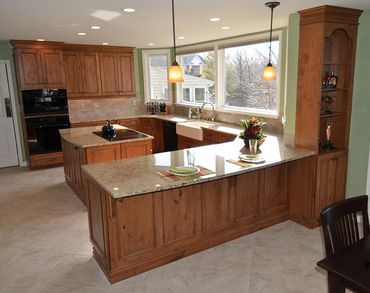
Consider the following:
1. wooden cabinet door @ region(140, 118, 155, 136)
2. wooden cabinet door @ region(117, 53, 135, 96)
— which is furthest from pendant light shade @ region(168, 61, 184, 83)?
wooden cabinet door @ region(117, 53, 135, 96)

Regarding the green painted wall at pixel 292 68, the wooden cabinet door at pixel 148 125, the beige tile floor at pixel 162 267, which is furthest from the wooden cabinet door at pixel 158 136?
the green painted wall at pixel 292 68

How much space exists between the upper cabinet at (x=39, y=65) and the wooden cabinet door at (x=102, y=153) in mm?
2617

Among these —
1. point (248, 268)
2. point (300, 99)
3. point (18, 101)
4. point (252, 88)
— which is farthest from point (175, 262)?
point (18, 101)

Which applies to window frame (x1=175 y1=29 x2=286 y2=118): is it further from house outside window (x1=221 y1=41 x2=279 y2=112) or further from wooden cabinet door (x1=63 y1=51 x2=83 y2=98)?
wooden cabinet door (x1=63 y1=51 x2=83 y2=98)

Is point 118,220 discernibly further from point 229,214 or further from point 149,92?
point 149,92

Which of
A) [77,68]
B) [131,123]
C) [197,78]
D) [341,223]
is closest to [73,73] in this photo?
[77,68]

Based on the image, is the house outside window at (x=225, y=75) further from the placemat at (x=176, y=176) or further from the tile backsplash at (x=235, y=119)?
the placemat at (x=176, y=176)

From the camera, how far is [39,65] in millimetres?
5898

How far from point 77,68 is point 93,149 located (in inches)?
121

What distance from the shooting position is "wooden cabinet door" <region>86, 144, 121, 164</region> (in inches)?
162

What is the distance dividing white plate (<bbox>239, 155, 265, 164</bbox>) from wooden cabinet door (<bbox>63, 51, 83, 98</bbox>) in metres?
4.53

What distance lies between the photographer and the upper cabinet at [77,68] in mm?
5809

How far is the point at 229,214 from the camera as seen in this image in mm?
3373

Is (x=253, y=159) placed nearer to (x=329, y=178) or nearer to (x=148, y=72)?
(x=329, y=178)
